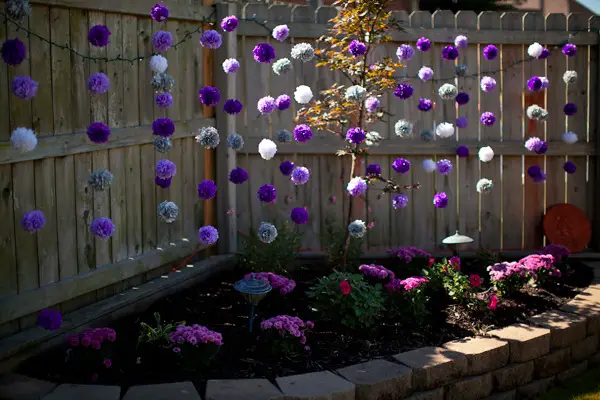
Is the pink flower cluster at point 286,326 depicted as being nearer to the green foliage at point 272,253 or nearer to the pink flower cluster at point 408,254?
the green foliage at point 272,253

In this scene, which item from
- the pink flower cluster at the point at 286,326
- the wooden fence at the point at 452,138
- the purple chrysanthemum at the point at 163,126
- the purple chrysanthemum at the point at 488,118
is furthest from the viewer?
the wooden fence at the point at 452,138

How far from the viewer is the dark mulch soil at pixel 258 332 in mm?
3479

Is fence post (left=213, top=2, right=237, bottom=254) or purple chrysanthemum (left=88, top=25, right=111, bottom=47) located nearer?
purple chrysanthemum (left=88, top=25, right=111, bottom=47)

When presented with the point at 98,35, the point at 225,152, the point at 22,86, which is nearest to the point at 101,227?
the point at 22,86

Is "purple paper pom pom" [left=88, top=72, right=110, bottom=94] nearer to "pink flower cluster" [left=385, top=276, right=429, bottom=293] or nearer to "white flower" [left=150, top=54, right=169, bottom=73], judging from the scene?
"white flower" [left=150, top=54, right=169, bottom=73]

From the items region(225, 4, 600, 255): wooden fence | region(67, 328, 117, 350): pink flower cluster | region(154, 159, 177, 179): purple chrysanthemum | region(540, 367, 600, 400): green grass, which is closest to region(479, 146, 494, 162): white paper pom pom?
region(225, 4, 600, 255): wooden fence

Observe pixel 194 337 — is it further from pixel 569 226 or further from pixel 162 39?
pixel 569 226

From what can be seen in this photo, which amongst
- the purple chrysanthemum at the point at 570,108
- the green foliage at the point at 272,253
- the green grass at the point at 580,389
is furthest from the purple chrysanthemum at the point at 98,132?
the purple chrysanthemum at the point at 570,108

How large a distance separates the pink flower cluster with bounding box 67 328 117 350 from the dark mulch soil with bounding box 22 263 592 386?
0.11 meters

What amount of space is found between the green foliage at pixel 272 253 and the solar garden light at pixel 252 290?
0.92 metres

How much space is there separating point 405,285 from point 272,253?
1.05 meters

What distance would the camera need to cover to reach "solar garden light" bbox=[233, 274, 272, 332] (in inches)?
154

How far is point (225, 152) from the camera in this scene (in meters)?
5.42

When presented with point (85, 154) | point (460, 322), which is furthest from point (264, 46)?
point (460, 322)
